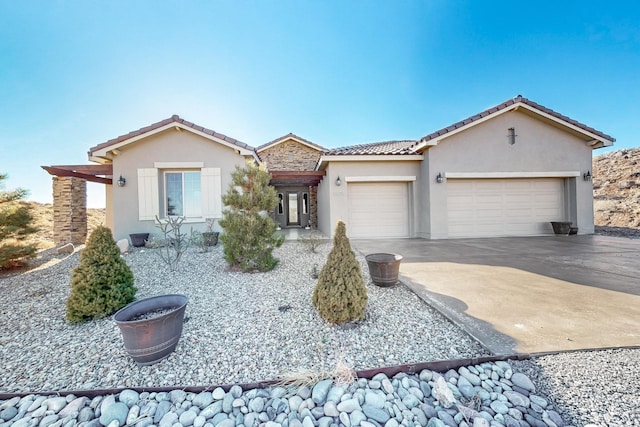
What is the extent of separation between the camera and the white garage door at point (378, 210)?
9898 millimetres

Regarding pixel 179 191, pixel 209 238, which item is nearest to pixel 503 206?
pixel 209 238

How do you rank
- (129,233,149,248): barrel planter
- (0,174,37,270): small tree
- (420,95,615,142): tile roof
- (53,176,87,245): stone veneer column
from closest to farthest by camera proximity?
(0,174,37,270): small tree < (129,233,149,248): barrel planter < (420,95,615,142): tile roof < (53,176,87,245): stone veneer column

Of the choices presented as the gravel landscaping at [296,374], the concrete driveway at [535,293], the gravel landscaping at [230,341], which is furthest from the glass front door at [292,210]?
the gravel landscaping at [296,374]

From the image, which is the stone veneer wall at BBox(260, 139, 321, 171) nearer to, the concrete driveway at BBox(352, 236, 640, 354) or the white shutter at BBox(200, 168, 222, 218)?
the white shutter at BBox(200, 168, 222, 218)

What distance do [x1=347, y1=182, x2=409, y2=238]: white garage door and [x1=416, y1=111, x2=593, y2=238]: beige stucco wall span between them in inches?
33.3

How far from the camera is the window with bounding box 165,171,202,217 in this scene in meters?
9.09

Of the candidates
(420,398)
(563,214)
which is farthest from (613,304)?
(563,214)

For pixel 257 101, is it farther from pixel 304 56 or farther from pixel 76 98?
pixel 76 98

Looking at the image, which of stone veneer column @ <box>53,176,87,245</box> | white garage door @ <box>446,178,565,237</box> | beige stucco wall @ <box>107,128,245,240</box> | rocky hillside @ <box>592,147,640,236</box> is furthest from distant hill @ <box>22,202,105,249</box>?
rocky hillside @ <box>592,147,640,236</box>

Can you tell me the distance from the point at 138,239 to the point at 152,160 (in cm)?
285

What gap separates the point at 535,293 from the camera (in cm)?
371

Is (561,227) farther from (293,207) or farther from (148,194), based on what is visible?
(148,194)

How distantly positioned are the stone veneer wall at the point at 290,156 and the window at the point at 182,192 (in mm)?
7573

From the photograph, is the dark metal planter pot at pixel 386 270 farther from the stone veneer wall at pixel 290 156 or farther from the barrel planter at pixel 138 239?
the stone veneer wall at pixel 290 156
